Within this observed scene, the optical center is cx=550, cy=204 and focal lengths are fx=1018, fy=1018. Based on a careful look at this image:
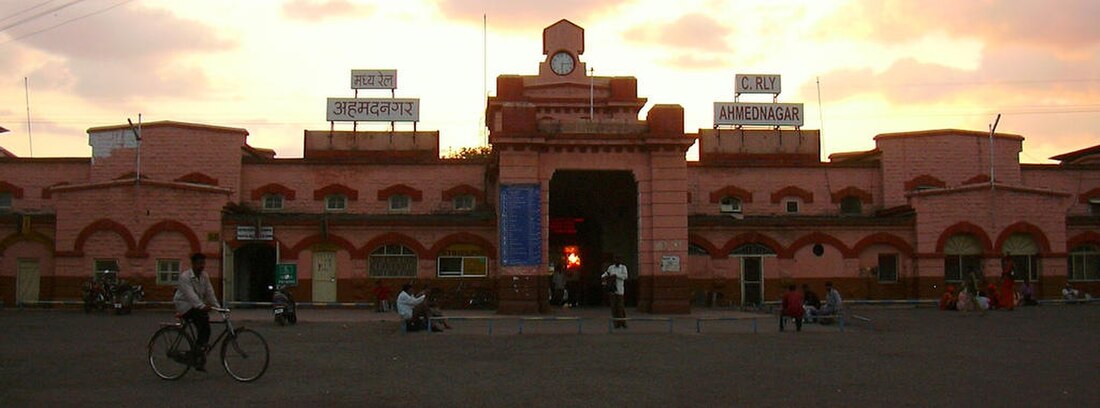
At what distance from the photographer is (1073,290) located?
38469mm

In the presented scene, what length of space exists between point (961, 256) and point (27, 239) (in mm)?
34630

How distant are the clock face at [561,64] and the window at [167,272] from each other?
1649 centimetres

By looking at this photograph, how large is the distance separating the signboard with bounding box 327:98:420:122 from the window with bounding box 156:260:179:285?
521 inches

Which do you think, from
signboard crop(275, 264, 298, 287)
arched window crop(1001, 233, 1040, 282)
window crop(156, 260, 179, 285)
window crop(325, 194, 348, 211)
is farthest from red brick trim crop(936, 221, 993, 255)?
window crop(156, 260, 179, 285)

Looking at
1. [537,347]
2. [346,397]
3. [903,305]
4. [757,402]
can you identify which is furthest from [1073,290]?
[346,397]

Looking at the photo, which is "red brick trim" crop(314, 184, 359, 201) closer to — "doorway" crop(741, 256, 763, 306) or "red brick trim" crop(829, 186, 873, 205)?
"doorway" crop(741, 256, 763, 306)

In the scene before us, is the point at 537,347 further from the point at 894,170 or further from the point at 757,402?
the point at 894,170

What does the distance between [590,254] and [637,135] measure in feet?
29.0

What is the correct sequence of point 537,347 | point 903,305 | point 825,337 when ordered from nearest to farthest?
point 537,347 < point 825,337 < point 903,305

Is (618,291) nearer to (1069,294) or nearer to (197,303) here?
(197,303)

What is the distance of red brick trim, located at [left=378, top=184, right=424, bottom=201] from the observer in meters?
40.0

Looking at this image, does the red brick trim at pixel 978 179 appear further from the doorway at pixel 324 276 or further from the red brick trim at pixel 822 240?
the doorway at pixel 324 276

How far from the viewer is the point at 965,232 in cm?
3884

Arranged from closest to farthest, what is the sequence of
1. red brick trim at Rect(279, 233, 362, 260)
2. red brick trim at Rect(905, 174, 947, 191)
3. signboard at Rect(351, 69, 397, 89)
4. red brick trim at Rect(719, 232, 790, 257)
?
1. red brick trim at Rect(279, 233, 362, 260)
2. red brick trim at Rect(719, 232, 790, 257)
3. red brick trim at Rect(905, 174, 947, 191)
4. signboard at Rect(351, 69, 397, 89)
